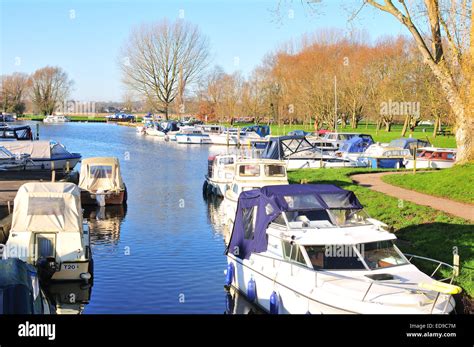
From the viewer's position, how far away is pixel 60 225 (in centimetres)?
2172

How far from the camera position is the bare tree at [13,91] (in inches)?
6540

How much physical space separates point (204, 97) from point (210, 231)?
378ft

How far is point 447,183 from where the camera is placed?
97.4 feet

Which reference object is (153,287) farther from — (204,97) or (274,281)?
(204,97)

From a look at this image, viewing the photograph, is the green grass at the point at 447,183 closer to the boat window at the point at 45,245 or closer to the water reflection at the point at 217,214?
the water reflection at the point at 217,214

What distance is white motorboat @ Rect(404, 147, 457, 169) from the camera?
45.1 m

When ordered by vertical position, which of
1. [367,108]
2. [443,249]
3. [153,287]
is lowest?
[153,287]

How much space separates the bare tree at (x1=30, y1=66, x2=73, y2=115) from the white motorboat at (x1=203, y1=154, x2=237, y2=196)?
148391 millimetres

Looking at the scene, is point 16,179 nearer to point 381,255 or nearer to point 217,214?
point 217,214

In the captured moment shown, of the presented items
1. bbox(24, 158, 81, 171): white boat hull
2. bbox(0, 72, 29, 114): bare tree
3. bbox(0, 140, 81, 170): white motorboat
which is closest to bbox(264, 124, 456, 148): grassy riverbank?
bbox(24, 158, 81, 171): white boat hull

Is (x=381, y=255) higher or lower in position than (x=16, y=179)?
higher

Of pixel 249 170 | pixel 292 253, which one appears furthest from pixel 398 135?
pixel 292 253

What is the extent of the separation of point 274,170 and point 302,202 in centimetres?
1545

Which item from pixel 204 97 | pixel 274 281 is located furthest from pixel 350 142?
pixel 204 97
